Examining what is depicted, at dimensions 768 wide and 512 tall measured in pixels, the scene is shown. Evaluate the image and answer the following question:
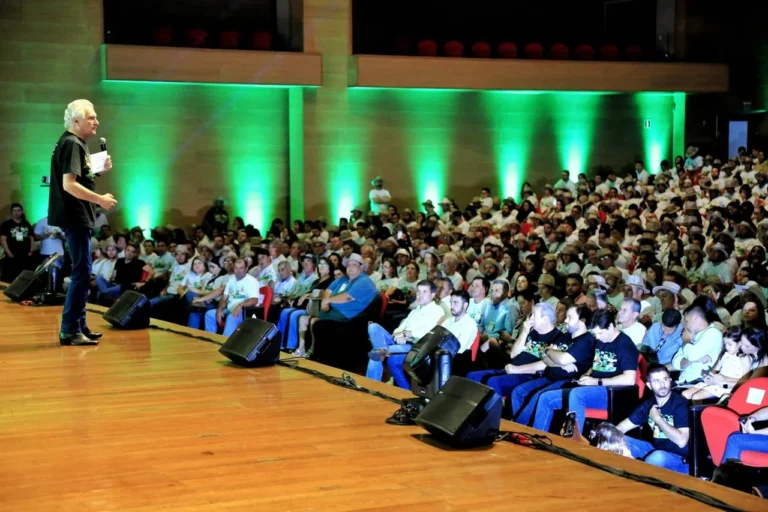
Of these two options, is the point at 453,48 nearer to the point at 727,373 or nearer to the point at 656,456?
the point at 727,373

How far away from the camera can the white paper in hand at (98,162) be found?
4785 millimetres

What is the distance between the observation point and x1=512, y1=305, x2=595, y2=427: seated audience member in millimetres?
5801

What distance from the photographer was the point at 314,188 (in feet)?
50.3

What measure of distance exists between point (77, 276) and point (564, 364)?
8.80ft

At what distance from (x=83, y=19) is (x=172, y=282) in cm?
549

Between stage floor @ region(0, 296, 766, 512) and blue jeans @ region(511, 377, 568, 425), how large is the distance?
1593 millimetres

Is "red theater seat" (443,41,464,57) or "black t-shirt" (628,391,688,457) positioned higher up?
"red theater seat" (443,41,464,57)

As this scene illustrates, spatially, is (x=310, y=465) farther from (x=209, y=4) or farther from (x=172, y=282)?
(x=209, y=4)

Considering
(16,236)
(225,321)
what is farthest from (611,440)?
(16,236)

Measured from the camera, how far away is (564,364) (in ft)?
19.0

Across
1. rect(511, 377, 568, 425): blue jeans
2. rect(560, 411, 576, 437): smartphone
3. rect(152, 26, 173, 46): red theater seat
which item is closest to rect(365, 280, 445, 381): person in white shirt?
rect(511, 377, 568, 425): blue jeans

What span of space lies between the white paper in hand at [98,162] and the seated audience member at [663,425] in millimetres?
2762

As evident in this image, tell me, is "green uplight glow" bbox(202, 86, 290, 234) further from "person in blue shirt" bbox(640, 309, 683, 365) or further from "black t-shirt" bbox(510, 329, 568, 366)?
"black t-shirt" bbox(510, 329, 568, 366)

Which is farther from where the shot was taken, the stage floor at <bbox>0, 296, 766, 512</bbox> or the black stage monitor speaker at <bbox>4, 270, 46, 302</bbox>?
the black stage monitor speaker at <bbox>4, 270, 46, 302</bbox>
